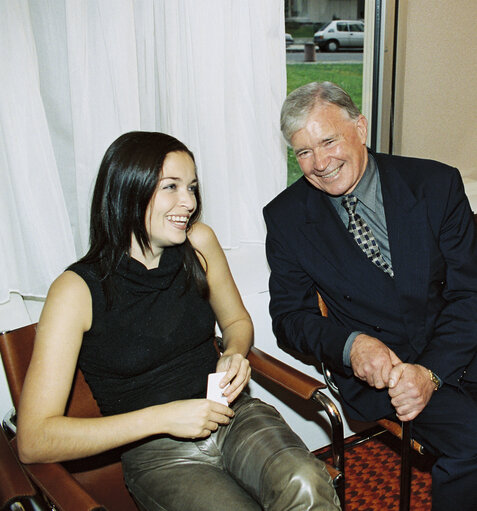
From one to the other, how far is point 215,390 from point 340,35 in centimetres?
210

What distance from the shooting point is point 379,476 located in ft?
7.84

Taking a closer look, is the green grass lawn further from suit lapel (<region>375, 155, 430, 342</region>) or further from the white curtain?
suit lapel (<region>375, 155, 430, 342</region>)

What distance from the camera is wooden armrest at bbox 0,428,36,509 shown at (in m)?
1.23

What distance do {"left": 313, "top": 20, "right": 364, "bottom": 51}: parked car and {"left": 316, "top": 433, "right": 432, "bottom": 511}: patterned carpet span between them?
1.98 metres

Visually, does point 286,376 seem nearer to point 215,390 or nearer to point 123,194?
point 215,390

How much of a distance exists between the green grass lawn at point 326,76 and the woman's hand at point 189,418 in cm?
160

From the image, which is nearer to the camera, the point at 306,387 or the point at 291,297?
the point at 306,387

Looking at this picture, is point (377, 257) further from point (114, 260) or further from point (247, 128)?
point (114, 260)

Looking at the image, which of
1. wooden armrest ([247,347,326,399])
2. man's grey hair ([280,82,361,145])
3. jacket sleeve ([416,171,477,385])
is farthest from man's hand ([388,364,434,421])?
man's grey hair ([280,82,361,145])

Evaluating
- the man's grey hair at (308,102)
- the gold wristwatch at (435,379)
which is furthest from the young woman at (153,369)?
the gold wristwatch at (435,379)

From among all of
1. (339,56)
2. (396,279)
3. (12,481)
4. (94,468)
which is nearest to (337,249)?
(396,279)

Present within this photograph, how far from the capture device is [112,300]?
1562 millimetres

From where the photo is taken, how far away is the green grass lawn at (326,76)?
2.76m

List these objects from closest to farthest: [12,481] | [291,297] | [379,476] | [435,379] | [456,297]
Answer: [12,481]
[435,379]
[456,297]
[291,297]
[379,476]
